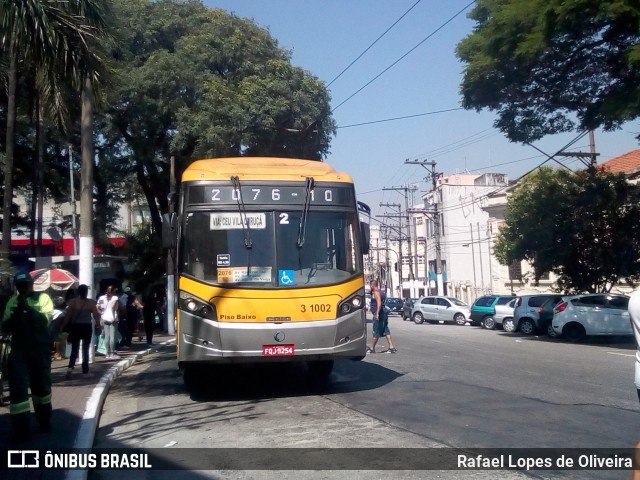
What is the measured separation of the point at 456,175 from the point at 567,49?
2068 inches

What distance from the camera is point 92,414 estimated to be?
395 inches

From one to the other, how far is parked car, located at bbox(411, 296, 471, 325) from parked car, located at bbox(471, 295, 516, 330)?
2.48 m

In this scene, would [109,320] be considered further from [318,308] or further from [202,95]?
[202,95]

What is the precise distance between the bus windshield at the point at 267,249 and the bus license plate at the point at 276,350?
2.85 ft

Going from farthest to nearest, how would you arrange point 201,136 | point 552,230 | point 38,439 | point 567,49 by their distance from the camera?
1. point 552,230
2. point 201,136
3. point 567,49
4. point 38,439

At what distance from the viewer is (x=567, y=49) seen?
21703 mm

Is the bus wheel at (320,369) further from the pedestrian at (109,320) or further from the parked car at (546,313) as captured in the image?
the parked car at (546,313)

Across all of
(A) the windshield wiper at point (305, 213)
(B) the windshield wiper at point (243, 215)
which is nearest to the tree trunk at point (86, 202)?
(B) the windshield wiper at point (243, 215)

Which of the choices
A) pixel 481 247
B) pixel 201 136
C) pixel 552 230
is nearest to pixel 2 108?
pixel 201 136

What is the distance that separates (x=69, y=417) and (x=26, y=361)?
1460 mm

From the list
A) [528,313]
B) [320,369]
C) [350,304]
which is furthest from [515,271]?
[350,304]

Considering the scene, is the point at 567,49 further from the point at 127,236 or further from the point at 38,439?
the point at 127,236

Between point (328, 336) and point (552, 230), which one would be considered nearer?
point (328, 336)

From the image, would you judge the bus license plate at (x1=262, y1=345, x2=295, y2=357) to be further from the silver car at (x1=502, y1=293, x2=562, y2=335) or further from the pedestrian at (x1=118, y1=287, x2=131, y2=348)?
the silver car at (x1=502, y1=293, x2=562, y2=335)
